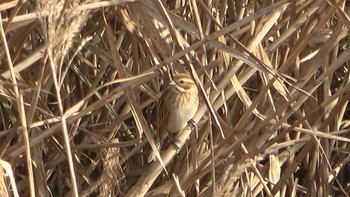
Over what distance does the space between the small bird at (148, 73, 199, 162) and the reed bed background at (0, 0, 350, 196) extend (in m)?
0.06

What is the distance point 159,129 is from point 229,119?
1.19ft

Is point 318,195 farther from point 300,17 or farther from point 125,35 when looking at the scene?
point 125,35

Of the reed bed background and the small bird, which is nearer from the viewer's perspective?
the reed bed background

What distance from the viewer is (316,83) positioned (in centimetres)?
252

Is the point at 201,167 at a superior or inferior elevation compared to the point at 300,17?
inferior

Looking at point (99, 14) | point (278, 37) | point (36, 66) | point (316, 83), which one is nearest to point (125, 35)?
point (99, 14)

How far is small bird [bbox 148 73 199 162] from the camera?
114 inches

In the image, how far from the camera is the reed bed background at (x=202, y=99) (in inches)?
90.9

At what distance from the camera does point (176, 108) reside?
10.1 ft

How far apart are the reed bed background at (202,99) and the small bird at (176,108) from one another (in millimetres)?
56

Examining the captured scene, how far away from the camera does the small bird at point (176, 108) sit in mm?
2896

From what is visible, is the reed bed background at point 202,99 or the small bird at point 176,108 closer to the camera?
the reed bed background at point 202,99

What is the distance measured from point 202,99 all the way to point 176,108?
0.53m

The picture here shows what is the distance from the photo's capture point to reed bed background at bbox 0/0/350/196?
7.57 feet
